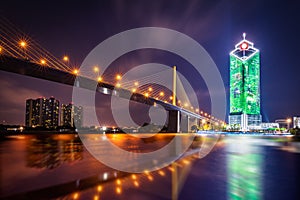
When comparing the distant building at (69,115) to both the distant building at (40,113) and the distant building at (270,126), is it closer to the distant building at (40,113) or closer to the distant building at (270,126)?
the distant building at (40,113)

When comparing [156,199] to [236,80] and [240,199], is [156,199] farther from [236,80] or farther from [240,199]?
[236,80]

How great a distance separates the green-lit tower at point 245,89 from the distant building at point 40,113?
323 ft

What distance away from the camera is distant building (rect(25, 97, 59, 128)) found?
283 feet

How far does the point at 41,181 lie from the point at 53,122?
9462 cm

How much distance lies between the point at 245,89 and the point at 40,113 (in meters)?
117

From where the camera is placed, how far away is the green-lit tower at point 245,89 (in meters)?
139

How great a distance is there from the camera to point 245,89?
14212 centimetres

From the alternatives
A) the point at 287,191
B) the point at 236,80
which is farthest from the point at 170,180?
the point at 236,80

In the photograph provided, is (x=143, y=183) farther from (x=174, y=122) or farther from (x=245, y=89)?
(x=245, y=89)

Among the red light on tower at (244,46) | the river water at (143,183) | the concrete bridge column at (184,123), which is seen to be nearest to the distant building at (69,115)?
the concrete bridge column at (184,123)

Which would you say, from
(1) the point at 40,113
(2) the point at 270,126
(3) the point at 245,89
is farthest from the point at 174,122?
(3) the point at 245,89

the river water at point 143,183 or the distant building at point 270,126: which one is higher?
the river water at point 143,183

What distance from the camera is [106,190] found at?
537cm

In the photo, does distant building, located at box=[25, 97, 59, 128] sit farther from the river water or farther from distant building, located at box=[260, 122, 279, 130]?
distant building, located at box=[260, 122, 279, 130]
